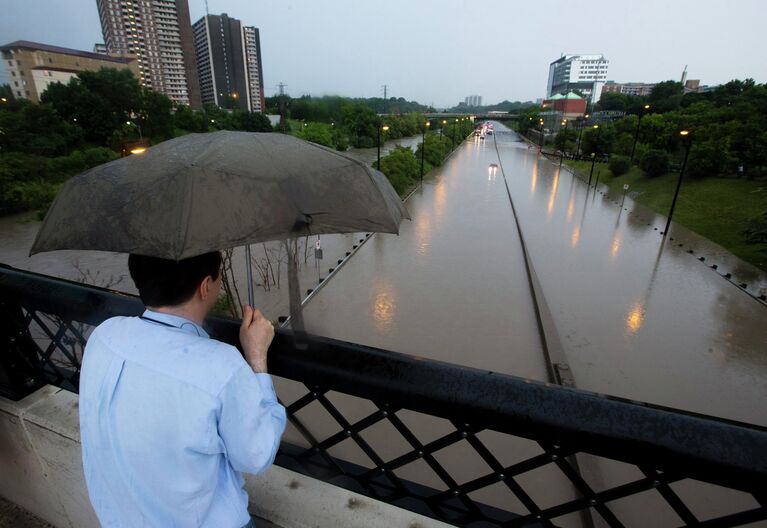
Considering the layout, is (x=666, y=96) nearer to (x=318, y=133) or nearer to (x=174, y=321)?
(x=318, y=133)

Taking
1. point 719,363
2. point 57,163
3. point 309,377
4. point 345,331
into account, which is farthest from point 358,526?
point 57,163

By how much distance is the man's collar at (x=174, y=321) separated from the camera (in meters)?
1.06

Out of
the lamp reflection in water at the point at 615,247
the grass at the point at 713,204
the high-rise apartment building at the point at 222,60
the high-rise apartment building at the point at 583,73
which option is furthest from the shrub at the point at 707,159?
the high-rise apartment building at the point at 583,73

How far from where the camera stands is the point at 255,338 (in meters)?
1.19

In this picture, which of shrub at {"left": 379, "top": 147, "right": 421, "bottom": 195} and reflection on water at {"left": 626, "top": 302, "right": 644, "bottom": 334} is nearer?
reflection on water at {"left": 626, "top": 302, "right": 644, "bottom": 334}

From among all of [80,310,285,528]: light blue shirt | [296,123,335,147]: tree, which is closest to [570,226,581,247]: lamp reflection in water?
[80,310,285,528]: light blue shirt

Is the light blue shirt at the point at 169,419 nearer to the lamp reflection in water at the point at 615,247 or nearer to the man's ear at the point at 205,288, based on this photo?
the man's ear at the point at 205,288

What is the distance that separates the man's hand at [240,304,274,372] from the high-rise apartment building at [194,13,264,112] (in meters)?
87.2

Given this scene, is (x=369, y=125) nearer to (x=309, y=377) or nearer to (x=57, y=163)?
(x=57, y=163)

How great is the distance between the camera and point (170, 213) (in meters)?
1.14

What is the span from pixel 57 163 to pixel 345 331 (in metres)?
26.3

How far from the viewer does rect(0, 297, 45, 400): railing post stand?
188cm

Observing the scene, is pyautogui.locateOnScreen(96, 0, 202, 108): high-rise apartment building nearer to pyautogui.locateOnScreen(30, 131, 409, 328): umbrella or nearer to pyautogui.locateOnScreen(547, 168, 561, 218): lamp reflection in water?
pyautogui.locateOnScreen(547, 168, 561, 218): lamp reflection in water

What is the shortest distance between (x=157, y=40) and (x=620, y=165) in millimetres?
82717
